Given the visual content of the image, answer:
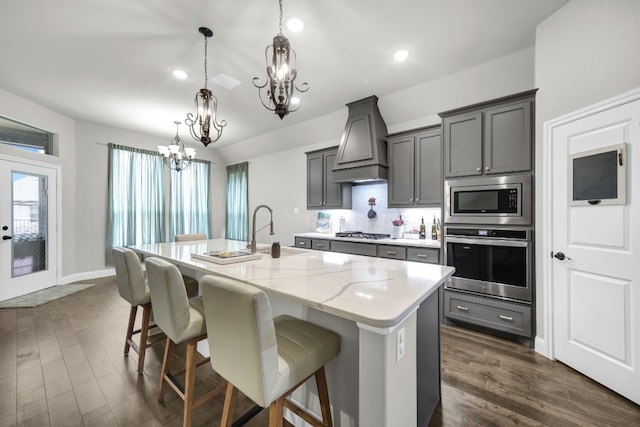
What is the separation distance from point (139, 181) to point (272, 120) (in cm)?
322

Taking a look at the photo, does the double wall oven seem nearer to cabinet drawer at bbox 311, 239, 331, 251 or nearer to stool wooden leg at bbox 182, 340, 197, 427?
cabinet drawer at bbox 311, 239, 331, 251

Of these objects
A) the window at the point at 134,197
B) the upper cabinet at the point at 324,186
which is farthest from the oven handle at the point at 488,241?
the window at the point at 134,197

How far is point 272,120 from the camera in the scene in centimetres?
473

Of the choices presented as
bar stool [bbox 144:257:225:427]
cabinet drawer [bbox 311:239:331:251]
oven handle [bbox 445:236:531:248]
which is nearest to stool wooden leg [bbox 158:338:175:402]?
bar stool [bbox 144:257:225:427]

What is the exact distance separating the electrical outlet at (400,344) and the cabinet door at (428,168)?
→ 252 centimetres

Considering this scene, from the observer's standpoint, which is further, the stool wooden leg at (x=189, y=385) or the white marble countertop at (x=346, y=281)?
the stool wooden leg at (x=189, y=385)

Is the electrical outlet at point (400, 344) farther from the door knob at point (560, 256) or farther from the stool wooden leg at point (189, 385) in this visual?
the door knob at point (560, 256)

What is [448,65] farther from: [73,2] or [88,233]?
[88,233]

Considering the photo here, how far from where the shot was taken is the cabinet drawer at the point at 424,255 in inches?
120

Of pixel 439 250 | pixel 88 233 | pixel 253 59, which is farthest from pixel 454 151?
pixel 88 233

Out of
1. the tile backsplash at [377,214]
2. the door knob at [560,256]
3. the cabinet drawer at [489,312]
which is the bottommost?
the cabinet drawer at [489,312]

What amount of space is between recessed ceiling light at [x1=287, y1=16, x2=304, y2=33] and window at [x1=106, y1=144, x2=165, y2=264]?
4.73 meters

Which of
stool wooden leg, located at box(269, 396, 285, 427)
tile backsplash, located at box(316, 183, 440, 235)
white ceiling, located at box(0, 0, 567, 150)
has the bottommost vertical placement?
stool wooden leg, located at box(269, 396, 285, 427)

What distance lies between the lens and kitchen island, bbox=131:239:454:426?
3.23 feet
